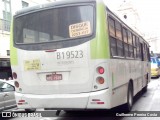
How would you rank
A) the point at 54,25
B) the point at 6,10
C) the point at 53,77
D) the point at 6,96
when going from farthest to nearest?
the point at 6,10
the point at 6,96
the point at 54,25
the point at 53,77

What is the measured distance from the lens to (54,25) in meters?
7.03

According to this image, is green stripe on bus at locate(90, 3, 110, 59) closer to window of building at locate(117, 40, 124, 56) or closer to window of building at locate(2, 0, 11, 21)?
window of building at locate(117, 40, 124, 56)

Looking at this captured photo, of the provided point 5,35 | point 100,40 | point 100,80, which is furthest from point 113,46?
point 5,35

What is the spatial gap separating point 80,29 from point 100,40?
0.54m

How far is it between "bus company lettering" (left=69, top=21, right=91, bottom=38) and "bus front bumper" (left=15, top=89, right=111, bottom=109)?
134 cm

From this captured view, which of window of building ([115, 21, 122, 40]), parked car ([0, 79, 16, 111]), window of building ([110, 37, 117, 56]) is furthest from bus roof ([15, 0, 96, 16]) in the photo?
parked car ([0, 79, 16, 111])

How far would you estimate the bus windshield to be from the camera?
6.78m

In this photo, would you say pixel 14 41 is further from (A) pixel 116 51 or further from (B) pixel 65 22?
(A) pixel 116 51

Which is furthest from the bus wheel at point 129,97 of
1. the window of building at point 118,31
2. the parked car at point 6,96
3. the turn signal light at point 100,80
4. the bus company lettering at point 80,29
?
the parked car at point 6,96

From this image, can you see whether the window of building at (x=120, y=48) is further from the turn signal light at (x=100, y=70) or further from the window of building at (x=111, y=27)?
the turn signal light at (x=100, y=70)

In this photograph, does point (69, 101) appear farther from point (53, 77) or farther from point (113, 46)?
point (113, 46)

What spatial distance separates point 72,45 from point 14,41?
1695mm

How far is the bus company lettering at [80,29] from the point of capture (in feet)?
22.1

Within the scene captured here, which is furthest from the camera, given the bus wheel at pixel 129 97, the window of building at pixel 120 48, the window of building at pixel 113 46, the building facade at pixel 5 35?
the building facade at pixel 5 35
